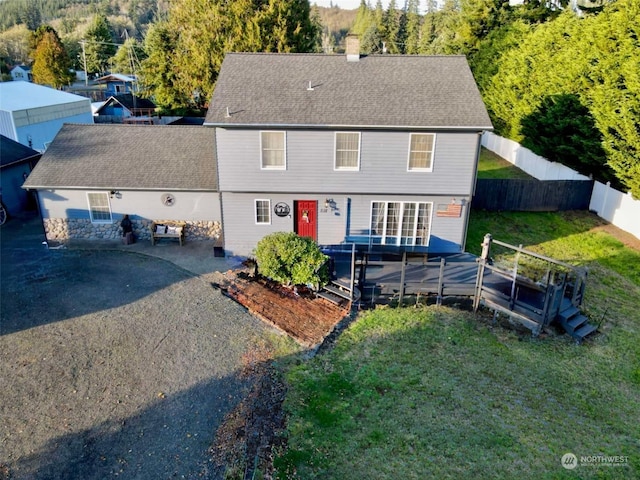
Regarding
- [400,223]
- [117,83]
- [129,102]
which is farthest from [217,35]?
[117,83]

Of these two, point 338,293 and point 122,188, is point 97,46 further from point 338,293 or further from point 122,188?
point 338,293

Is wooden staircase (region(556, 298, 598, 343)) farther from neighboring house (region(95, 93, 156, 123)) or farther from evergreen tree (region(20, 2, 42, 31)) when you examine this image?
evergreen tree (region(20, 2, 42, 31))

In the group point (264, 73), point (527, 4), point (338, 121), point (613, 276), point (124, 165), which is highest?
point (527, 4)

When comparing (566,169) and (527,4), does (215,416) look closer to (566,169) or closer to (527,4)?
(566,169)

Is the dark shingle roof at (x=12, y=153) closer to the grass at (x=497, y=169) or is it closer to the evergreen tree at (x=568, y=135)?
the grass at (x=497, y=169)

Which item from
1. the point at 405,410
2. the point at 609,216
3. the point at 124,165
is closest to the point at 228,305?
the point at 405,410

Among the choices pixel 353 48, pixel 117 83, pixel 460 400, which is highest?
pixel 353 48
